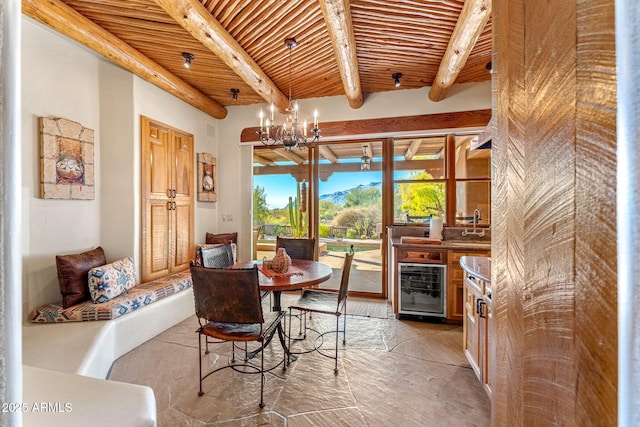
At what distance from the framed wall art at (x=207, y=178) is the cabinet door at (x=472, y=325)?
3687 millimetres

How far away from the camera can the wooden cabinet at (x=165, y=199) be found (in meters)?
3.38

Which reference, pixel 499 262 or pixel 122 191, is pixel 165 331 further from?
pixel 499 262

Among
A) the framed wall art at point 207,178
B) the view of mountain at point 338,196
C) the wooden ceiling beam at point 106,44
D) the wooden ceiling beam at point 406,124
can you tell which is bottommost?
the view of mountain at point 338,196

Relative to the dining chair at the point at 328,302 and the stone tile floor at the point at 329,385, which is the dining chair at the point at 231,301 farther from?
the dining chair at the point at 328,302

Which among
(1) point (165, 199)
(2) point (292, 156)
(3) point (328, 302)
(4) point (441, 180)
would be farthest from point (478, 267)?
(1) point (165, 199)

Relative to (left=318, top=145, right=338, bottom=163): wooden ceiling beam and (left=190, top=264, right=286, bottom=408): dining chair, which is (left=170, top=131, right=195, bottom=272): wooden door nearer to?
(left=318, top=145, right=338, bottom=163): wooden ceiling beam

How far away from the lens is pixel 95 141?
3.15 metres

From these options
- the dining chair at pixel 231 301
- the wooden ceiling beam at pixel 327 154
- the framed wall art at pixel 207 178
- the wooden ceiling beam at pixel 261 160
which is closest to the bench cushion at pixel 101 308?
the dining chair at pixel 231 301

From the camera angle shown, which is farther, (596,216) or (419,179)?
(419,179)

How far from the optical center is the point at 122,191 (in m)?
3.21

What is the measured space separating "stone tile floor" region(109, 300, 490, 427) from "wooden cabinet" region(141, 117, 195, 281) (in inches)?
41.1

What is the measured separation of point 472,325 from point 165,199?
3624 mm

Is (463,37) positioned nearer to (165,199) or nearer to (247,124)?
(247,124)

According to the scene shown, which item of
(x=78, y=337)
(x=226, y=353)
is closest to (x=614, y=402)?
(x=226, y=353)
